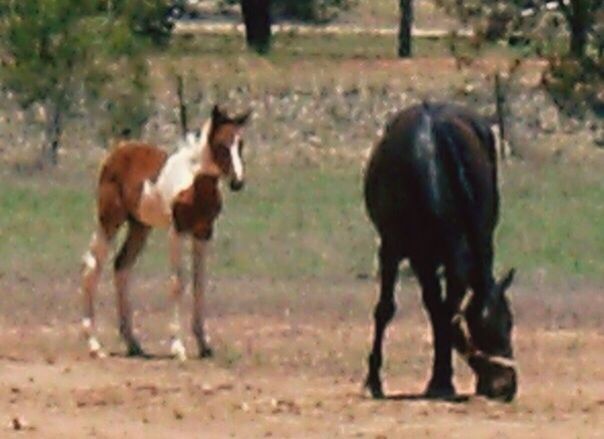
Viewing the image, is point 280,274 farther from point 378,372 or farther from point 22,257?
point 378,372

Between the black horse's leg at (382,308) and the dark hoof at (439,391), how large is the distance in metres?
0.33

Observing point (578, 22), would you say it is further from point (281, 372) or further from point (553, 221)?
point (281, 372)

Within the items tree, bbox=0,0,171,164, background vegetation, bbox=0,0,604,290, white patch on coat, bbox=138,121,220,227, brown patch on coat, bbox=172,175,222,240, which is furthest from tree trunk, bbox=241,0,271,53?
brown patch on coat, bbox=172,175,222,240

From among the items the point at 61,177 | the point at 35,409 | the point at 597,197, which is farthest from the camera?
the point at 61,177

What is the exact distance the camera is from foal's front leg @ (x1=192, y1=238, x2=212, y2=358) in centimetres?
2052

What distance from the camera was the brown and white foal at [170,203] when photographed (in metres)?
20.4

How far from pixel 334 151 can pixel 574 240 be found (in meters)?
13.7

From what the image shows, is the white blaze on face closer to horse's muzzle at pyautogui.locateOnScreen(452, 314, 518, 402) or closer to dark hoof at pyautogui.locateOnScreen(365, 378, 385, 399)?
dark hoof at pyautogui.locateOnScreen(365, 378, 385, 399)

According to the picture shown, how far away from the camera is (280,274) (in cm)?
2733

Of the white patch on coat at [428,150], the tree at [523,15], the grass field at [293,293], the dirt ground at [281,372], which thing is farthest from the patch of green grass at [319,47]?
the white patch on coat at [428,150]

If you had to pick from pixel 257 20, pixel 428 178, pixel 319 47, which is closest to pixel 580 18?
pixel 428 178

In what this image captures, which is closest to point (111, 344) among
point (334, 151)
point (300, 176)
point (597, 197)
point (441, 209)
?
point (441, 209)

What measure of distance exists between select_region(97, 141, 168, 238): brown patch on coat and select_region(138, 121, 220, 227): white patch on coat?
5.0 inches

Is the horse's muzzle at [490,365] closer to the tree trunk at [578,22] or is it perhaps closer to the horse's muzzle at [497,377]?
the horse's muzzle at [497,377]
